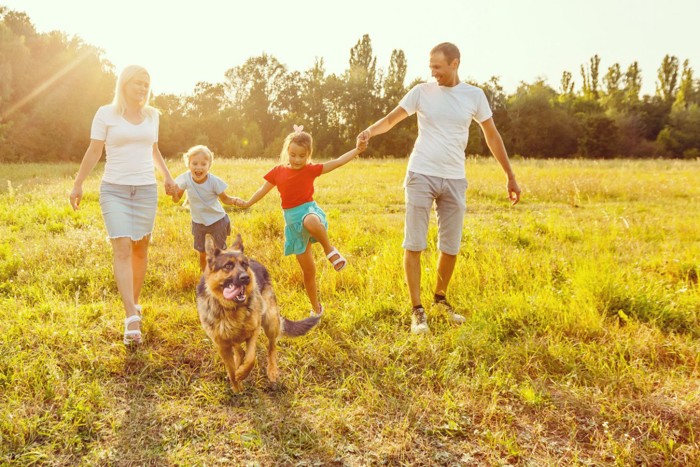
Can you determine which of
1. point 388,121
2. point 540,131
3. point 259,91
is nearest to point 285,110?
point 259,91

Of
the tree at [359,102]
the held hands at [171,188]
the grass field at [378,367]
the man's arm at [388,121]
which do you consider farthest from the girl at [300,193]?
the tree at [359,102]

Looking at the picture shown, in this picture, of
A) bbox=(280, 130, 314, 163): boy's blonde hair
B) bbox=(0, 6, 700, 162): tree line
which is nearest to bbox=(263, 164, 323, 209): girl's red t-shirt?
bbox=(280, 130, 314, 163): boy's blonde hair

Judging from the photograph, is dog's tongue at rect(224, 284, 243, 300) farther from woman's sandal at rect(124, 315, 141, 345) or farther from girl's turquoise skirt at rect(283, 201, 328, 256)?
woman's sandal at rect(124, 315, 141, 345)

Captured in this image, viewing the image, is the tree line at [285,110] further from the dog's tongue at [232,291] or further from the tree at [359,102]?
the dog's tongue at [232,291]

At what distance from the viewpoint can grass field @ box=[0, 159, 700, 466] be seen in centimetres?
325

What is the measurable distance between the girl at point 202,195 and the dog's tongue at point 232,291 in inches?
58.7

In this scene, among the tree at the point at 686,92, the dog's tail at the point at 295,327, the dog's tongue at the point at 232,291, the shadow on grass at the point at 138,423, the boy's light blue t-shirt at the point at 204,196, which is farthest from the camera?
the tree at the point at 686,92

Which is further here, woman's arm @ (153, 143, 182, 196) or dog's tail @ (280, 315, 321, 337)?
woman's arm @ (153, 143, 182, 196)

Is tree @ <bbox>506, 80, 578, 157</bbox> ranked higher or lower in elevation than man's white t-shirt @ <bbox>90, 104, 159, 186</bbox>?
higher

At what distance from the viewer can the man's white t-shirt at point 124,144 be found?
4.59 meters

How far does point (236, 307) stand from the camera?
11.7 ft

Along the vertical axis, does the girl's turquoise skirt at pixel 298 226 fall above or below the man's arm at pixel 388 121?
below

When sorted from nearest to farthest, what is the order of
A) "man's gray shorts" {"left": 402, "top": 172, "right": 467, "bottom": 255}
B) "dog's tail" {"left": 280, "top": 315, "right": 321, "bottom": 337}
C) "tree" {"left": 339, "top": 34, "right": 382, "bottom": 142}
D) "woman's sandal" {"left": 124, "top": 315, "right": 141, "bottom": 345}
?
"dog's tail" {"left": 280, "top": 315, "right": 321, "bottom": 337} < "woman's sandal" {"left": 124, "top": 315, "right": 141, "bottom": 345} < "man's gray shorts" {"left": 402, "top": 172, "right": 467, "bottom": 255} < "tree" {"left": 339, "top": 34, "right": 382, "bottom": 142}

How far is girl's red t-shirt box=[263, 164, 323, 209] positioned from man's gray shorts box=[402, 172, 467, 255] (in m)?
1.02
